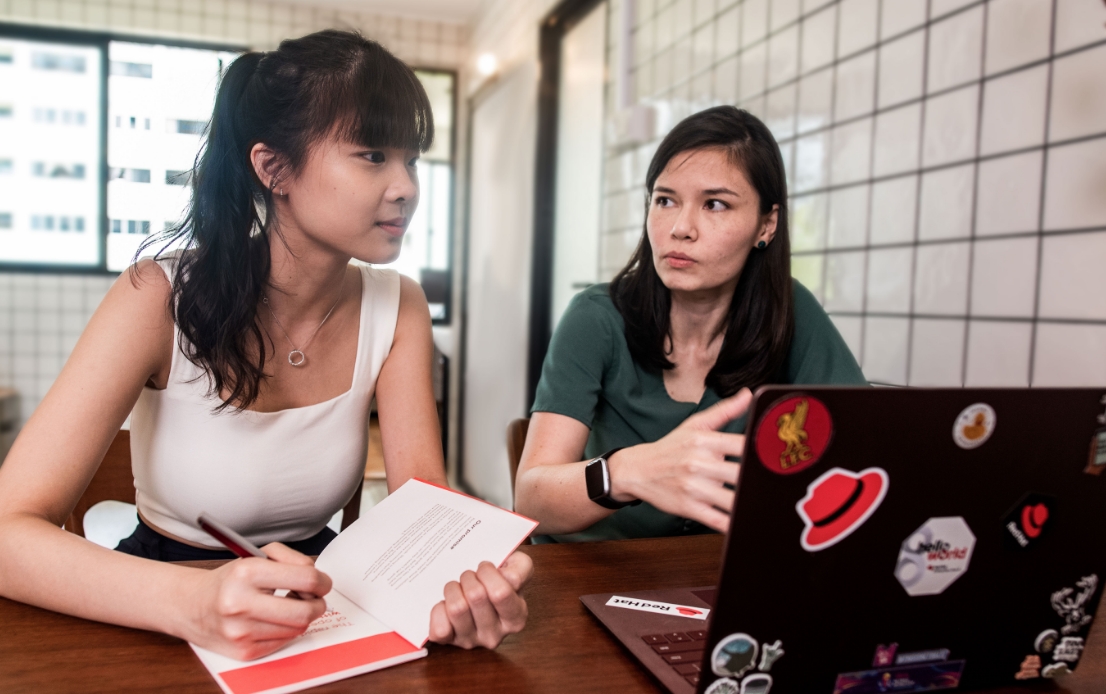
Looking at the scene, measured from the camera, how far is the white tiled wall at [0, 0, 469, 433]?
406 cm

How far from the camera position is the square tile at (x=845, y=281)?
1473mm

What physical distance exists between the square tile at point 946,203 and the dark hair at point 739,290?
0.84 feet

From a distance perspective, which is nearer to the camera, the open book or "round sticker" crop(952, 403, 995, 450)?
"round sticker" crop(952, 403, 995, 450)

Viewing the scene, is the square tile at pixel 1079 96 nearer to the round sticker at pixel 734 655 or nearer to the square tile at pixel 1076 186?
the square tile at pixel 1076 186

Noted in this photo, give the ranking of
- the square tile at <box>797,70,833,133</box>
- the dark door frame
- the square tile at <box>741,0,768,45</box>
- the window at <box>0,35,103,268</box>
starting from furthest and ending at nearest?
1. the window at <box>0,35,103,268</box>
2. the dark door frame
3. the square tile at <box>741,0,768,45</box>
4. the square tile at <box>797,70,833,133</box>

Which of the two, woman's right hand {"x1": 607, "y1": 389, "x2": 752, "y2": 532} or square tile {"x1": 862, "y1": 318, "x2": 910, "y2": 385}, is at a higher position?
square tile {"x1": 862, "y1": 318, "x2": 910, "y2": 385}

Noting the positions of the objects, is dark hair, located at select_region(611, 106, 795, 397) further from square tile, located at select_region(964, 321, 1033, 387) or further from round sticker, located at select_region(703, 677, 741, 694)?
round sticker, located at select_region(703, 677, 741, 694)

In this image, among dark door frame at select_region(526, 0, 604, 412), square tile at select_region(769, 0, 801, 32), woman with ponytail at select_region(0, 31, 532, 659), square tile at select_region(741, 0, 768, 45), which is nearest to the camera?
woman with ponytail at select_region(0, 31, 532, 659)

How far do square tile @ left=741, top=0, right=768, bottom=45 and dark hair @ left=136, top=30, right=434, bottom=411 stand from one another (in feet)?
3.35

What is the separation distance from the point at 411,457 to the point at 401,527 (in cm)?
32

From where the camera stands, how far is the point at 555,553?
87 cm

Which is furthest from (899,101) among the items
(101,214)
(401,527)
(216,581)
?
(101,214)

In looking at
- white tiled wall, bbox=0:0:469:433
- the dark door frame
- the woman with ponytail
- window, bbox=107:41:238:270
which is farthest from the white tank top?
white tiled wall, bbox=0:0:469:433

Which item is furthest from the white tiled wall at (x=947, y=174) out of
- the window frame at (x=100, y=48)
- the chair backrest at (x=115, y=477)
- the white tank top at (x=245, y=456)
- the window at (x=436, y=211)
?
the window frame at (x=100, y=48)
